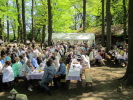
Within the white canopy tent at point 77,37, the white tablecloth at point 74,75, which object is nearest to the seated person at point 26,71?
the white tablecloth at point 74,75

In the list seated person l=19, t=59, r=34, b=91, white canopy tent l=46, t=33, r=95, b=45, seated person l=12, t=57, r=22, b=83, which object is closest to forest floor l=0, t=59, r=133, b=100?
seated person l=19, t=59, r=34, b=91

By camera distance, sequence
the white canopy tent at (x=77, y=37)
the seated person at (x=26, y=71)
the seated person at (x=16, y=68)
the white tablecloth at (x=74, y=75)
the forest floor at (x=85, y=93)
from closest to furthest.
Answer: the forest floor at (x=85, y=93)
the white tablecloth at (x=74, y=75)
the seated person at (x=26, y=71)
the seated person at (x=16, y=68)
the white canopy tent at (x=77, y=37)

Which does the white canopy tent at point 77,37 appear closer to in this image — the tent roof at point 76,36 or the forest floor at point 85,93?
the tent roof at point 76,36

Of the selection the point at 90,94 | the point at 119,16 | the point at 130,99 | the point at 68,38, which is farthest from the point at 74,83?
the point at 119,16

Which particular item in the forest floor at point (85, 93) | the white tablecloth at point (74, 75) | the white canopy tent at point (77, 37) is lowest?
the forest floor at point (85, 93)

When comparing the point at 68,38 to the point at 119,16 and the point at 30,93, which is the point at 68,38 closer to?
the point at 119,16

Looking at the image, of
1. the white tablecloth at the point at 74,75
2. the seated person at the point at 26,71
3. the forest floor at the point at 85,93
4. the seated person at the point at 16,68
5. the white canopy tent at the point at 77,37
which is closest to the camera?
the forest floor at the point at 85,93

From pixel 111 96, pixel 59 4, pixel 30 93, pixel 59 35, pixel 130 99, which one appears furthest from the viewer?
pixel 59 35

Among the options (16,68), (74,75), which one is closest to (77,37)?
(16,68)

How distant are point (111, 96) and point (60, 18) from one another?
753 inches

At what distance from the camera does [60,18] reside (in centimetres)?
2323

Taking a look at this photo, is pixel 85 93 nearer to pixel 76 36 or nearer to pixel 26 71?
pixel 26 71

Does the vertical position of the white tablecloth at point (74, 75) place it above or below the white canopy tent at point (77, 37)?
below

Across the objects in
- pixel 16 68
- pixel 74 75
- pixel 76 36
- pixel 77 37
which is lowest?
pixel 74 75
